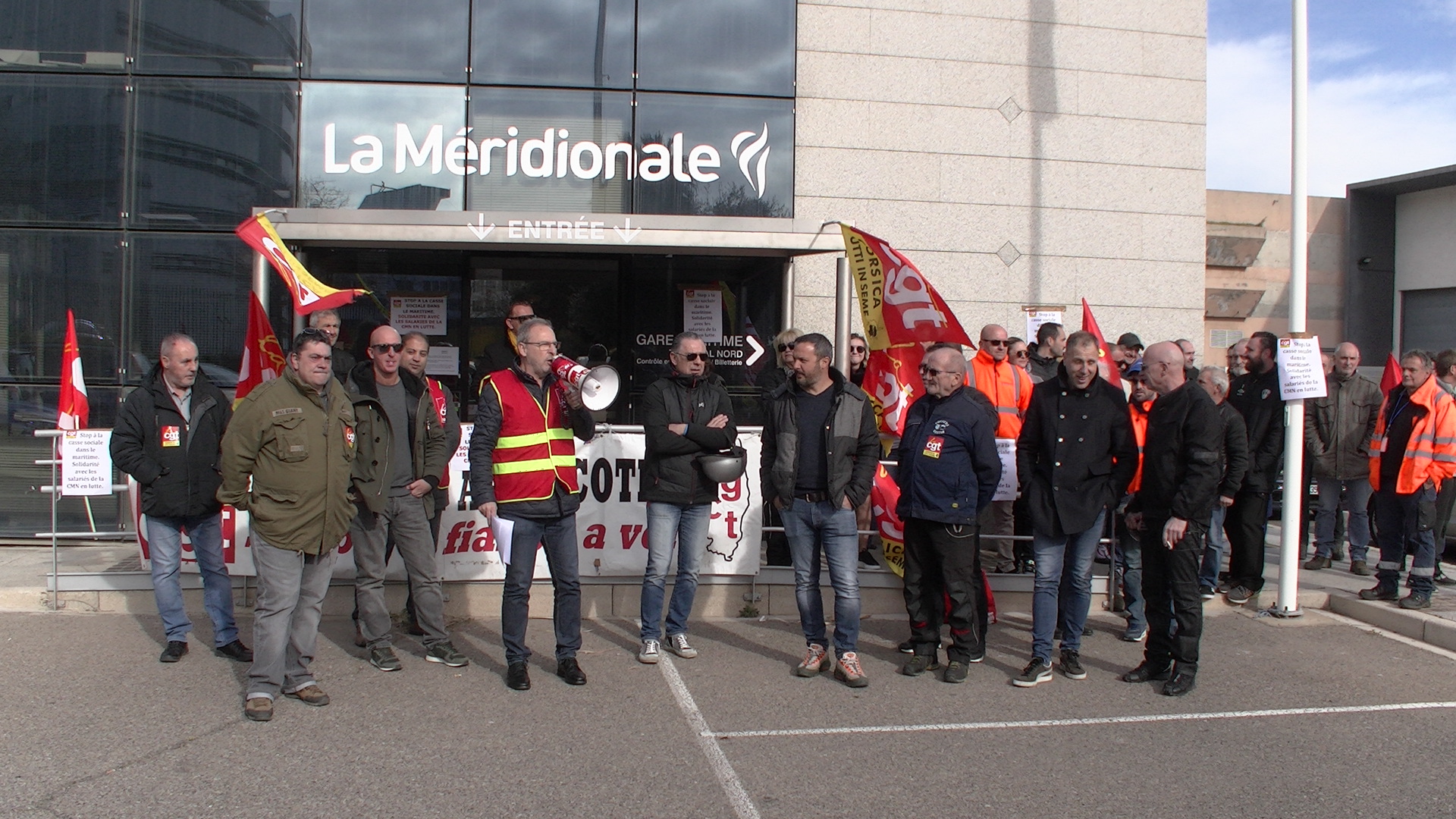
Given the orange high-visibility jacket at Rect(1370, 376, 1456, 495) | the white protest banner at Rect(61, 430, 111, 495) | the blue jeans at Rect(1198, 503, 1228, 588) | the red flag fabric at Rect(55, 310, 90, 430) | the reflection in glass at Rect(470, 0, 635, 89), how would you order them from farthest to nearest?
the reflection in glass at Rect(470, 0, 635, 89) < the blue jeans at Rect(1198, 503, 1228, 588) < the orange high-visibility jacket at Rect(1370, 376, 1456, 495) < the red flag fabric at Rect(55, 310, 90, 430) < the white protest banner at Rect(61, 430, 111, 495)

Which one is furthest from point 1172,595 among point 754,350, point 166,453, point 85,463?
point 85,463

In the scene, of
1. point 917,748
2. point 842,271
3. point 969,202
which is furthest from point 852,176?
point 917,748

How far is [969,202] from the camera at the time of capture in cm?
1093

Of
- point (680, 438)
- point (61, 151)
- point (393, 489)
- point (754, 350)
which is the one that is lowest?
point (393, 489)

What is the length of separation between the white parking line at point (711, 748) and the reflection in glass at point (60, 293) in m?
6.96

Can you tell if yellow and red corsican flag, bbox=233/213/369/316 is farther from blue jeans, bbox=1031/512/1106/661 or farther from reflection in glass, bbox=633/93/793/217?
blue jeans, bbox=1031/512/1106/661

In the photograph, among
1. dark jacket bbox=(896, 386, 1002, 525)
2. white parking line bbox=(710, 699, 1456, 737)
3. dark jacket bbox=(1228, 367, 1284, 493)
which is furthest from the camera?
dark jacket bbox=(1228, 367, 1284, 493)

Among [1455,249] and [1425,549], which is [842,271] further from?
[1455,249]

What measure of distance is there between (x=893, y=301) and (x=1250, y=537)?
10.7 feet

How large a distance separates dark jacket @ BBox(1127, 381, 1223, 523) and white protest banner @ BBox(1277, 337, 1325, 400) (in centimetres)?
173

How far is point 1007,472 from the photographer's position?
7590 mm

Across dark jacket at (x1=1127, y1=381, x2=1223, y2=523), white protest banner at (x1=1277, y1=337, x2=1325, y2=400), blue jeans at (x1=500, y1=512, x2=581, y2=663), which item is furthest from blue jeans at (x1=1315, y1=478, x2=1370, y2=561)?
blue jeans at (x1=500, y1=512, x2=581, y2=663)

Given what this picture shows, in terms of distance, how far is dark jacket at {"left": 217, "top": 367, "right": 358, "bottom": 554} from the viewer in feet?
17.3

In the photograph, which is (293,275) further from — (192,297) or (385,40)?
(385,40)
